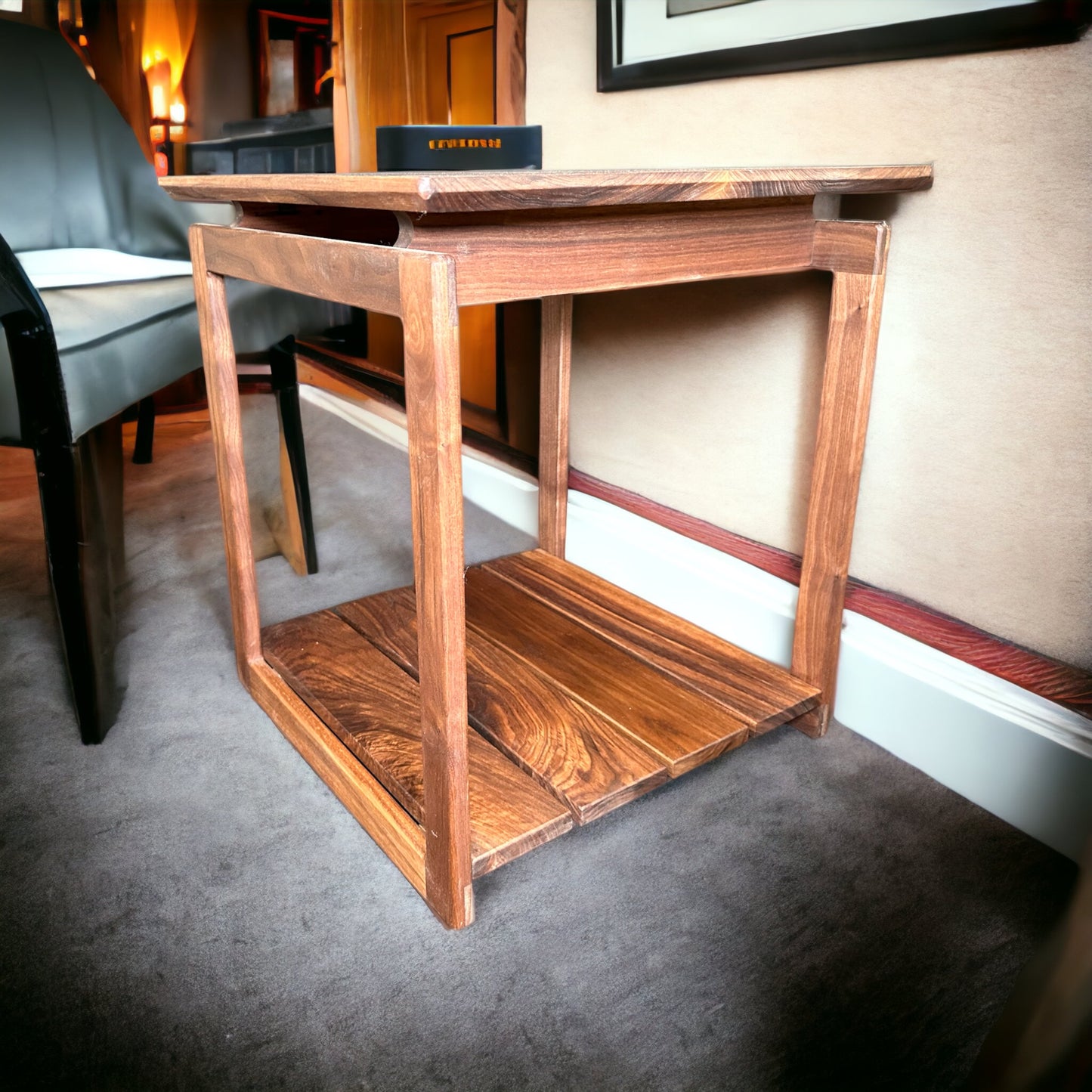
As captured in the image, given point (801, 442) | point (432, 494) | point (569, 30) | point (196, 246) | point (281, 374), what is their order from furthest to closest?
point (281, 374), point (569, 30), point (801, 442), point (196, 246), point (432, 494)

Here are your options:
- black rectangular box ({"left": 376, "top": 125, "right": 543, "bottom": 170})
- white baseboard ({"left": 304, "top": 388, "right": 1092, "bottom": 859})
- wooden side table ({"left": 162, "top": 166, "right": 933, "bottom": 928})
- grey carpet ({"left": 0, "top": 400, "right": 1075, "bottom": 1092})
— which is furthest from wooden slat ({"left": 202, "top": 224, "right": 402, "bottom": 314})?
white baseboard ({"left": 304, "top": 388, "right": 1092, "bottom": 859})

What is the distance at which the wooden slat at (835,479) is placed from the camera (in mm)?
951

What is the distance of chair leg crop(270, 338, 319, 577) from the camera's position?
1.41 m

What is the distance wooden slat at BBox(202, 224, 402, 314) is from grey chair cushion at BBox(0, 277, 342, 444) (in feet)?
0.63

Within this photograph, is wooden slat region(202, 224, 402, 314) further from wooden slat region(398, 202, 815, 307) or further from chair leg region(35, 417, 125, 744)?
chair leg region(35, 417, 125, 744)

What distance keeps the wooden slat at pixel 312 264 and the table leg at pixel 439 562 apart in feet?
0.11

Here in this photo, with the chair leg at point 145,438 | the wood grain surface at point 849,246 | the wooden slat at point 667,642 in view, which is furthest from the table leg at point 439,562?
the chair leg at point 145,438

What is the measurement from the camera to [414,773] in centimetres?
91

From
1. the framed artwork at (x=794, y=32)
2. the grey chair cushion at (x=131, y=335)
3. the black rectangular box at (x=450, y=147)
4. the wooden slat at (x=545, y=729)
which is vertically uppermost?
the framed artwork at (x=794, y=32)

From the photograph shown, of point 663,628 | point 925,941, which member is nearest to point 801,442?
point 663,628

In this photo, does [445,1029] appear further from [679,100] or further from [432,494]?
[679,100]

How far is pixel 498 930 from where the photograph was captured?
0.82 meters

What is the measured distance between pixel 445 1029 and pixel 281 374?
1.03 metres

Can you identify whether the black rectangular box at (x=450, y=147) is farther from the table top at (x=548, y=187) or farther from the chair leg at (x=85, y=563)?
the chair leg at (x=85, y=563)
